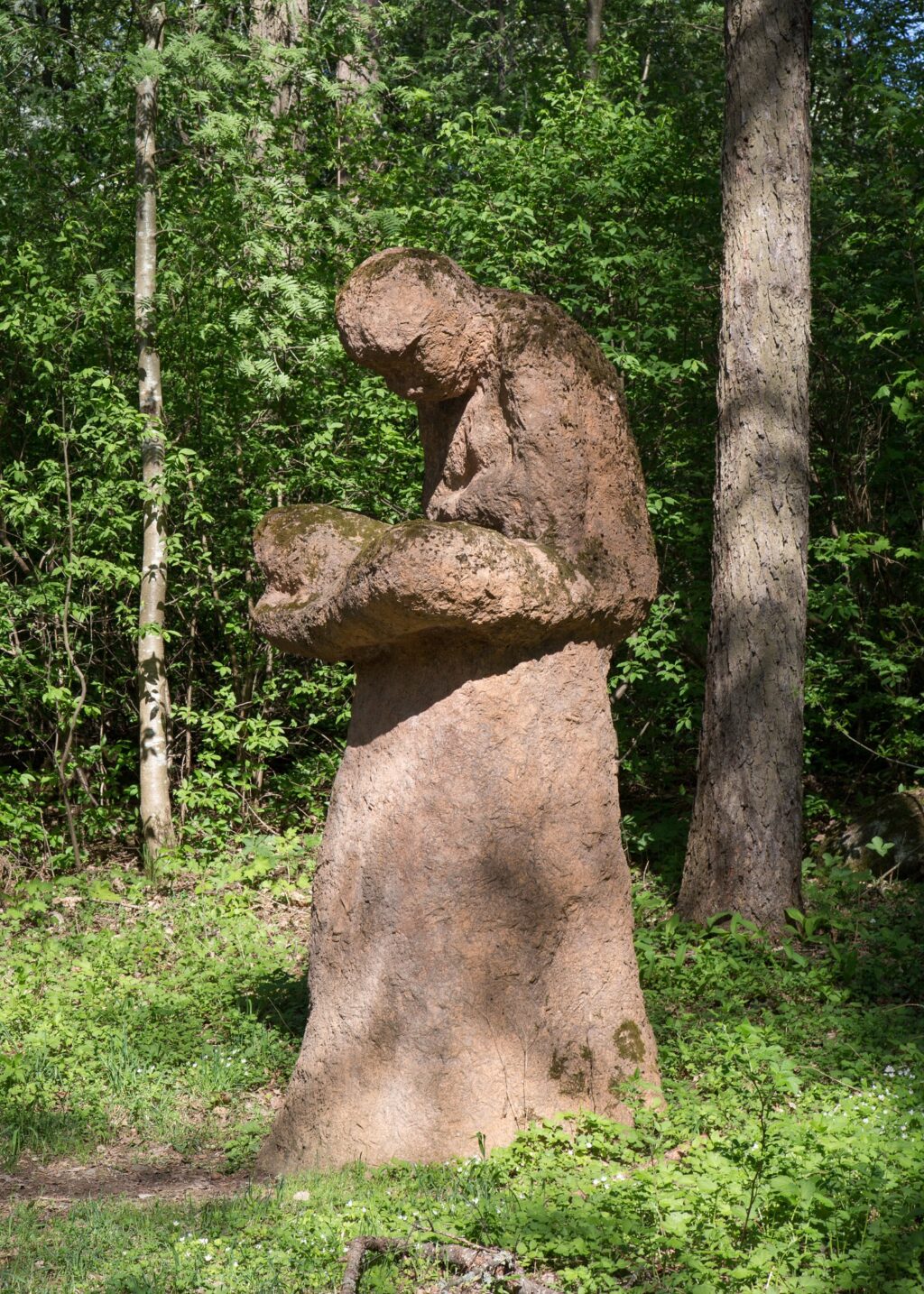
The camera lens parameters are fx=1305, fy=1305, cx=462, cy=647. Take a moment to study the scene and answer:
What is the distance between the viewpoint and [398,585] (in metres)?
3.79

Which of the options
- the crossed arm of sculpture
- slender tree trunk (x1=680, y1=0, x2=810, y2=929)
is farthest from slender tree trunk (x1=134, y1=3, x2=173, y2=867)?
the crossed arm of sculpture

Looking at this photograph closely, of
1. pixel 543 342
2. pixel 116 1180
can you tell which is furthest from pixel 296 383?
pixel 116 1180

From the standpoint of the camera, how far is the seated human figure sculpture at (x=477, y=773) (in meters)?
3.99

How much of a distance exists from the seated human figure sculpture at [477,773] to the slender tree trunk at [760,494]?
249cm

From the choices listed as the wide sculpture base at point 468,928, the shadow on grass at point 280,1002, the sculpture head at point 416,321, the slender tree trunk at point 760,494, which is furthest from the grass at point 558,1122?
the sculpture head at point 416,321

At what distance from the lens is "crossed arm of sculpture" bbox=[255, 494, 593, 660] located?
3.77m

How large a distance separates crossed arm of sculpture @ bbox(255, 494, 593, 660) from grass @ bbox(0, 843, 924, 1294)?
157 centimetres

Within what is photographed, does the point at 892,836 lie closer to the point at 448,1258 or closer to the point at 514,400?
the point at 514,400

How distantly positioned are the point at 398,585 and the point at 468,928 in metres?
1.08

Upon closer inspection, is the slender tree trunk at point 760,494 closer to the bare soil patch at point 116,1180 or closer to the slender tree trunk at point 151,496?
the bare soil patch at point 116,1180

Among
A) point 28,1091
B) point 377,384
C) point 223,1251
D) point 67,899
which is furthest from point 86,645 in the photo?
point 223,1251

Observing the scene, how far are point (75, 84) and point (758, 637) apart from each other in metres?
6.00

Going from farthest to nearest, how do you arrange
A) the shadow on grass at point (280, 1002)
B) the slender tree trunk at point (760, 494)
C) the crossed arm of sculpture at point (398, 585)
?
the slender tree trunk at point (760, 494), the shadow on grass at point (280, 1002), the crossed arm of sculpture at point (398, 585)

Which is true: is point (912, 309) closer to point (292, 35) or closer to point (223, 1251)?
point (292, 35)
